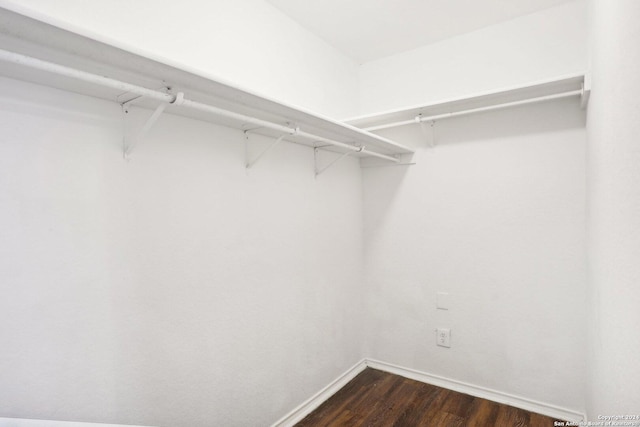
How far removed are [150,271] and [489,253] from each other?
2213mm

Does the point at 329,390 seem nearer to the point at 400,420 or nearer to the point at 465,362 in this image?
the point at 400,420

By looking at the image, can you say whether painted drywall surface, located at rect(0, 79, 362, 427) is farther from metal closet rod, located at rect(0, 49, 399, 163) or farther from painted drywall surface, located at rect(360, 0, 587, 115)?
painted drywall surface, located at rect(360, 0, 587, 115)

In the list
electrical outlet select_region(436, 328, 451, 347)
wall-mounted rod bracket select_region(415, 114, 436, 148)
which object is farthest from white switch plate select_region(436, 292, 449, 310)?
wall-mounted rod bracket select_region(415, 114, 436, 148)

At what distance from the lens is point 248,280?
6.46 feet

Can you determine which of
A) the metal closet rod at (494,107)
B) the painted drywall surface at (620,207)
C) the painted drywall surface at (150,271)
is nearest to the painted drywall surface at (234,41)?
the painted drywall surface at (150,271)

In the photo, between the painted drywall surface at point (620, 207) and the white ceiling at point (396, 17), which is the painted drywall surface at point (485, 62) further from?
the painted drywall surface at point (620, 207)

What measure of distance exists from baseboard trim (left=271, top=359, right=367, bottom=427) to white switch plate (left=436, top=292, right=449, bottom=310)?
872 mm

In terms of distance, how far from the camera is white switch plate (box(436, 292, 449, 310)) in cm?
262

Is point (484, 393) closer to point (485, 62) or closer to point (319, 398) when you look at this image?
point (319, 398)

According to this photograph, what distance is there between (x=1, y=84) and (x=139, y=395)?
131 cm

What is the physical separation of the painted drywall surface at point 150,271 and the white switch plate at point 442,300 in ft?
3.18

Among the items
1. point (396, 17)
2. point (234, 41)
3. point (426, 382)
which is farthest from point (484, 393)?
point (234, 41)

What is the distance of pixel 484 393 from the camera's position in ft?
8.05

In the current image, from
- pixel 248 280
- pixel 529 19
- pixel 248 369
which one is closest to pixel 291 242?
pixel 248 280
